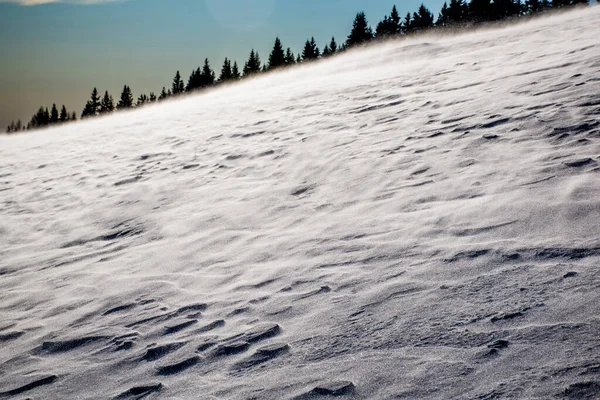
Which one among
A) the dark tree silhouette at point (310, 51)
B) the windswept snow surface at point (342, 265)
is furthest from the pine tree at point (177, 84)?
the windswept snow surface at point (342, 265)

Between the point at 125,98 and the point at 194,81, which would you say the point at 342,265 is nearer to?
the point at 194,81

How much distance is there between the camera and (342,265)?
129 inches

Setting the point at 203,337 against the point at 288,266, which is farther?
the point at 288,266

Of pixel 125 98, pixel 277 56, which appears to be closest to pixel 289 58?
pixel 277 56

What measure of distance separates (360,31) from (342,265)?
6092 cm

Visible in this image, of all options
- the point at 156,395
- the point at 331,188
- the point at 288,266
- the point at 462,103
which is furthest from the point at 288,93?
the point at 156,395

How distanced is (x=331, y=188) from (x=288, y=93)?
32.0 ft

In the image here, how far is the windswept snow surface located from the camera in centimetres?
208

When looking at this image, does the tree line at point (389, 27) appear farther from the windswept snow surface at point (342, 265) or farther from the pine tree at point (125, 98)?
the windswept snow surface at point (342, 265)

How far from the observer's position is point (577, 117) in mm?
5145

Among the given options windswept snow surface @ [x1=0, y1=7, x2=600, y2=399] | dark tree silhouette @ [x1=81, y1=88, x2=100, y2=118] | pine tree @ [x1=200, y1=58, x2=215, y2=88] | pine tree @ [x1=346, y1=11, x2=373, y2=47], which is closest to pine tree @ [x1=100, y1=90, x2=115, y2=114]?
dark tree silhouette @ [x1=81, y1=88, x2=100, y2=118]

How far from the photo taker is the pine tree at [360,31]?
58.0 meters

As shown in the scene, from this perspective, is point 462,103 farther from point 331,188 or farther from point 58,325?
point 58,325

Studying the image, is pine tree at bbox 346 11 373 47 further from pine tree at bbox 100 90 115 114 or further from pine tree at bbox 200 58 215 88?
pine tree at bbox 100 90 115 114
